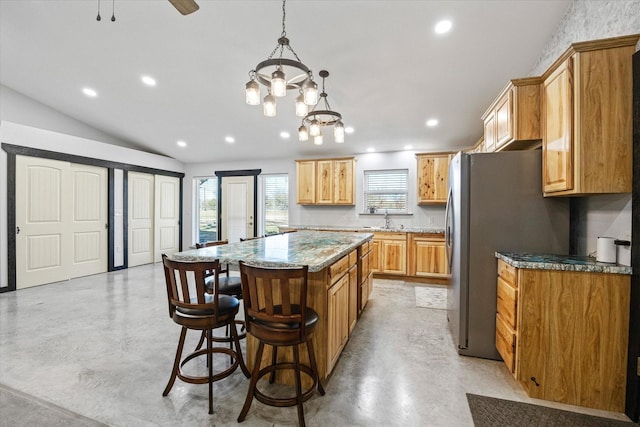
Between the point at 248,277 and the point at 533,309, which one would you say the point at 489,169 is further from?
the point at 248,277

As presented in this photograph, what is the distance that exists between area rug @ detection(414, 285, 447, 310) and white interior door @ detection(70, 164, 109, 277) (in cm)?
608

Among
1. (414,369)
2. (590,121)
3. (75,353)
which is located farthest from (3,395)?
(590,121)

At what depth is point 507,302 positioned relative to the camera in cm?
217

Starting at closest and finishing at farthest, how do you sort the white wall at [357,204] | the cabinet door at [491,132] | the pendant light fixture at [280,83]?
the pendant light fixture at [280,83]
the cabinet door at [491,132]
the white wall at [357,204]

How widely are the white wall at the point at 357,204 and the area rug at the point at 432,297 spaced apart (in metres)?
1.40

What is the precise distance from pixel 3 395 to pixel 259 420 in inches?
71.7

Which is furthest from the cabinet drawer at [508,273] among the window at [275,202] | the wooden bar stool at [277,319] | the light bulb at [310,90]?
the window at [275,202]

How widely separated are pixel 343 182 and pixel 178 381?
14.7 ft

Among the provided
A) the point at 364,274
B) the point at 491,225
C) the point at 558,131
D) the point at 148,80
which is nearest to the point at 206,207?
the point at 148,80

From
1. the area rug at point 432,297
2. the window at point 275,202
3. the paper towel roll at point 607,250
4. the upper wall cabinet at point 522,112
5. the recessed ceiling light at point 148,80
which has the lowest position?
the area rug at point 432,297

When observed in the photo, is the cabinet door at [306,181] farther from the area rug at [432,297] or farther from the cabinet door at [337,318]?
the cabinet door at [337,318]

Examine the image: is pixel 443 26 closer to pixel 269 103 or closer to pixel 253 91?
pixel 269 103

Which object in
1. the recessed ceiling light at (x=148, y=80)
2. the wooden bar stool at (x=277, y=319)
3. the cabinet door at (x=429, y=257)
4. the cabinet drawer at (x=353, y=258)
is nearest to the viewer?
the wooden bar stool at (x=277, y=319)

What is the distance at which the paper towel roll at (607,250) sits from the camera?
187cm
